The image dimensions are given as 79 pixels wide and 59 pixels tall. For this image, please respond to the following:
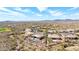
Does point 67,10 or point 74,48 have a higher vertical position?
point 67,10

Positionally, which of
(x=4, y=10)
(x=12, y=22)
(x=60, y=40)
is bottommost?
(x=60, y=40)

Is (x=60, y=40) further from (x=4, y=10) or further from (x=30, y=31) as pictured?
(x=4, y=10)
